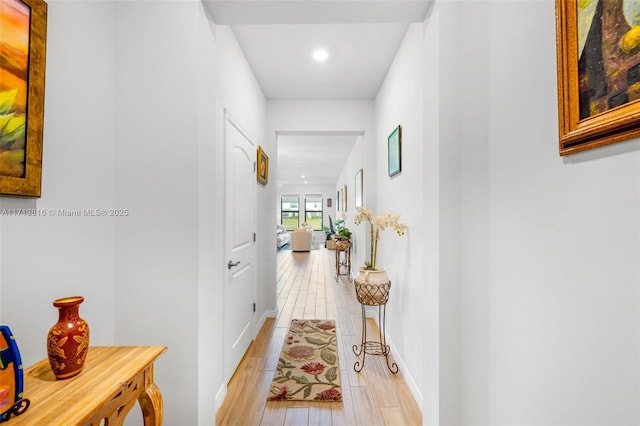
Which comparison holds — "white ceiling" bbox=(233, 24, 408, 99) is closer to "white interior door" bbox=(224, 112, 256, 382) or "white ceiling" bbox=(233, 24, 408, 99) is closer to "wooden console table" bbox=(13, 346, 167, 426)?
"white interior door" bbox=(224, 112, 256, 382)

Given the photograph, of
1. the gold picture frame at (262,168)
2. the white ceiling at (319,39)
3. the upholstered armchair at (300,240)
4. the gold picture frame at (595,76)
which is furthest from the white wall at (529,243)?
the upholstered armchair at (300,240)

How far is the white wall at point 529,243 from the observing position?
674mm

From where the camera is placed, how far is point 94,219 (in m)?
1.26

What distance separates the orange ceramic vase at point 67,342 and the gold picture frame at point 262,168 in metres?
2.13

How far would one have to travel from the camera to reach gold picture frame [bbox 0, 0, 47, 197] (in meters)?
0.88

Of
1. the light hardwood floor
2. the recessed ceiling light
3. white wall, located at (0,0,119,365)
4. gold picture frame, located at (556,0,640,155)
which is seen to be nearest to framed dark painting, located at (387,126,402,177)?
the recessed ceiling light

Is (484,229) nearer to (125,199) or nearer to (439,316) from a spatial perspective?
(439,316)

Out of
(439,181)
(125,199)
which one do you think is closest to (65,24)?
(125,199)

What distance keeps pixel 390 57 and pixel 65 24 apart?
7.49ft

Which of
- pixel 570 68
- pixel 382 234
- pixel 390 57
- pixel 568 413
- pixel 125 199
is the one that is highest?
pixel 390 57

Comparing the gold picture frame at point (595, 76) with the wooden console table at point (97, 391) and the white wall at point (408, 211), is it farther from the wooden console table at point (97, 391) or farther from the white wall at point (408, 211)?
the wooden console table at point (97, 391)

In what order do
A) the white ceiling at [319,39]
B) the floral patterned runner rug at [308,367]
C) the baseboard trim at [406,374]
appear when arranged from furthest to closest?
the floral patterned runner rug at [308,367] → the baseboard trim at [406,374] → the white ceiling at [319,39]

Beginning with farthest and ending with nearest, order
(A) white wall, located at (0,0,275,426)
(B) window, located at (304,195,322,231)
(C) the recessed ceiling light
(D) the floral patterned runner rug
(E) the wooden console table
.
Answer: (B) window, located at (304,195,322,231)
(C) the recessed ceiling light
(D) the floral patterned runner rug
(A) white wall, located at (0,0,275,426)
(E) the wooden console table

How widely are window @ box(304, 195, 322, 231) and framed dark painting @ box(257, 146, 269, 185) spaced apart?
9681mm
